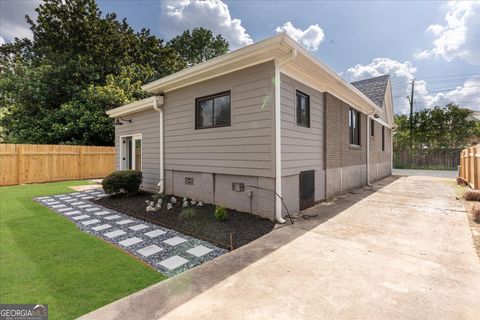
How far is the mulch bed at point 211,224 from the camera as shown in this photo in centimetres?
388

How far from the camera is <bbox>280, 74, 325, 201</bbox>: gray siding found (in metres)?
4.87

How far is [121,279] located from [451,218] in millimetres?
6112

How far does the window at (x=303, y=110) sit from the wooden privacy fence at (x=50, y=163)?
12206 mm

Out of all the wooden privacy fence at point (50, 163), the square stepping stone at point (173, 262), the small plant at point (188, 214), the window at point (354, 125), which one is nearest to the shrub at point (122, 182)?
the small plant at point (188, 214)

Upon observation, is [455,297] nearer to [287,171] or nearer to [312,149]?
[287,171]

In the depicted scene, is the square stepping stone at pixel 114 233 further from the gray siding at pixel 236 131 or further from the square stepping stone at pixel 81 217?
the gray siding at pixel 236 131

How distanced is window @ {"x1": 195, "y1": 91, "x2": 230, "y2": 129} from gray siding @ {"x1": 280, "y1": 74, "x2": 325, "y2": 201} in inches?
52.0

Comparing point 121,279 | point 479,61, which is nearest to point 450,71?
point 479,61

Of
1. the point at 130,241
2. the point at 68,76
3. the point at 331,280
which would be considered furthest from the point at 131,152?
the point at 68,76

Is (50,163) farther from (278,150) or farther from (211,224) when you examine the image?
(278,150)

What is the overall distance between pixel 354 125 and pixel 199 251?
7757mm

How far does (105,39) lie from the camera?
17641 millimetres

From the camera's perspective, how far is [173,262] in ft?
10.3

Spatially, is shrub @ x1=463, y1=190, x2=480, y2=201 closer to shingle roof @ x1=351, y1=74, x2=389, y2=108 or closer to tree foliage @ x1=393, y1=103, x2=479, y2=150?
shingle roof @ x1=351, y1=74, x2=389, y2=108
